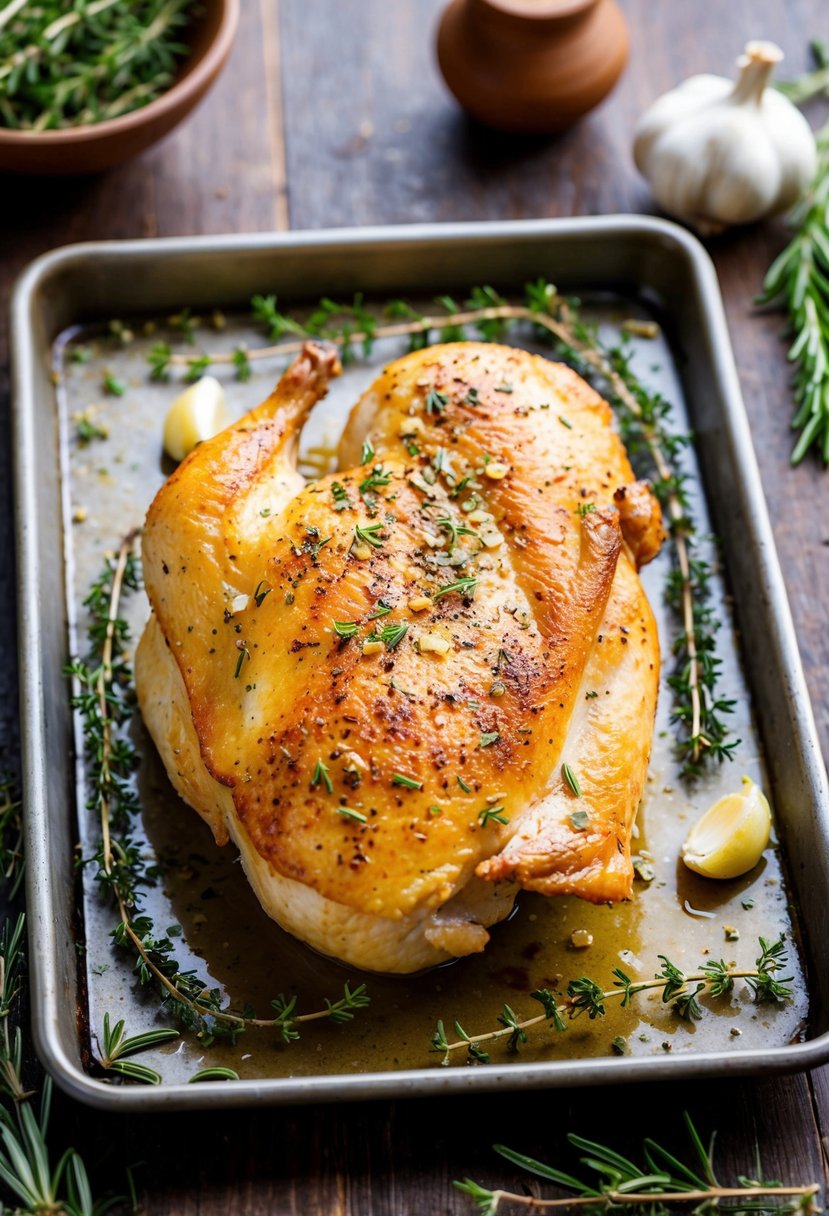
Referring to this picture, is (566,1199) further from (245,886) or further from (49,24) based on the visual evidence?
(49,24)

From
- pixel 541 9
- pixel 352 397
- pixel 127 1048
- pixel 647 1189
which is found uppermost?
pixel 541 9

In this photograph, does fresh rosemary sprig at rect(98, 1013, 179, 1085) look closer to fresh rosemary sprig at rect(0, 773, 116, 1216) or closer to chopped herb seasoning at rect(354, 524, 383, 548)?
fresh rosemary sprig at rect(0, 773, 116, 1216)

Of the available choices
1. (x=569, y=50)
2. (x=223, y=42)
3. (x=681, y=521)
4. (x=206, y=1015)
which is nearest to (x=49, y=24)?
(x=223, y=42)

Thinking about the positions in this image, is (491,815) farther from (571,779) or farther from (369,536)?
(369,536)

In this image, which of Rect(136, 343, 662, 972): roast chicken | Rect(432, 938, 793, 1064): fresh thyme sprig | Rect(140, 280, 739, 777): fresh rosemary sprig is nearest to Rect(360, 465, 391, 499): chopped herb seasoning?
Rect(136, 343, 662, 972): roast chicken

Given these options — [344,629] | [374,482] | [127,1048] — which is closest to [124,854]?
[127,1048]

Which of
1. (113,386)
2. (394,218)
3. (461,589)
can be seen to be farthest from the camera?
(394,218)
